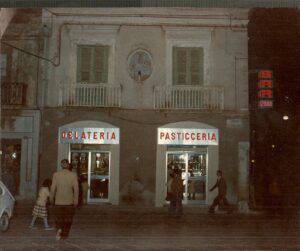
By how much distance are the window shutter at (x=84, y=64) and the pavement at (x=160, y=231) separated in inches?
85.4

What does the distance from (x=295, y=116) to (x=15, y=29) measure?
15.8ft

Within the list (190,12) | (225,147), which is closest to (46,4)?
(190,12)

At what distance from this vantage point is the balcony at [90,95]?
923cm

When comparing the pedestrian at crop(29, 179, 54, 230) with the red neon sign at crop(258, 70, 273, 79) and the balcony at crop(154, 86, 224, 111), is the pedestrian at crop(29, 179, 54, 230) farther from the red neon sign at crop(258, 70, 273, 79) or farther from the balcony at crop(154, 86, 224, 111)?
the red neon sign at crop(258, 70, 273, 79)

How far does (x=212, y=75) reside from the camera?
364 inches

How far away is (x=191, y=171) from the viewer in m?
9.22

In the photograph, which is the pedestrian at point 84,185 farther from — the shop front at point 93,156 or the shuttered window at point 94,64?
the shuttered window at point 94,64

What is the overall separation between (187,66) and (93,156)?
224 cm

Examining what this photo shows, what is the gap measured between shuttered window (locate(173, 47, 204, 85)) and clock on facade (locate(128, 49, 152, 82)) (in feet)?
1.54

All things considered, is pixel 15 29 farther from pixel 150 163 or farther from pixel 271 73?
pixel 271 73

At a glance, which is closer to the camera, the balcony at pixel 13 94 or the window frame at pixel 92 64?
the balcony at pixel 13 94

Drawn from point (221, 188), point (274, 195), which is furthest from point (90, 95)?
point (274, 195)

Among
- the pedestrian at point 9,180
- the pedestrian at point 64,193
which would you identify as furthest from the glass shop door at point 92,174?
the pedestrian at point 9,180

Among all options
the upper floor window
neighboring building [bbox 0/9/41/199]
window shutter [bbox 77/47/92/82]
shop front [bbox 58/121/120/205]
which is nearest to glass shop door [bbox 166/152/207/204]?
shop front [bbox 58/121/120/205]
